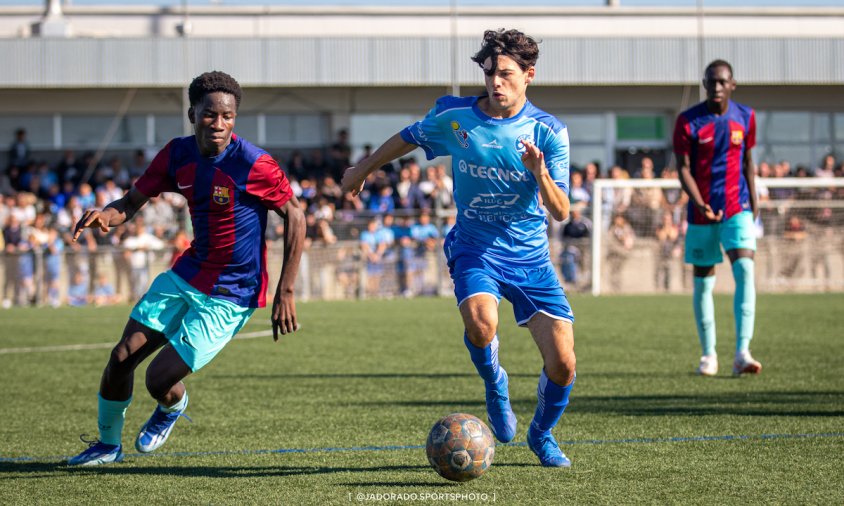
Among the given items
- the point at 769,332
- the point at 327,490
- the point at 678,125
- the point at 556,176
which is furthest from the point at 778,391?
the point at 769,332

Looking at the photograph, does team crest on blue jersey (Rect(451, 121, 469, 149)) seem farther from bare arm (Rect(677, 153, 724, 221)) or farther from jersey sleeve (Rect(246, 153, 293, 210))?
bare arm (Rect(677, 153, 724, 221))

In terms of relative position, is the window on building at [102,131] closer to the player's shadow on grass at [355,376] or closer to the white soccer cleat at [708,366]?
the player's shadow on grass at [355,376]

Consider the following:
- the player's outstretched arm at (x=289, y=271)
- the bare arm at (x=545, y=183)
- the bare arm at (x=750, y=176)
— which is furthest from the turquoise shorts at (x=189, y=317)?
the bare arm at (x=750, y=176)

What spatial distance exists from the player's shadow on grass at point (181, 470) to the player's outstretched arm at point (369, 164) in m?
1.41

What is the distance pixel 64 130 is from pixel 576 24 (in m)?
13.2

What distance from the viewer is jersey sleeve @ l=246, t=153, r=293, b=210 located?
6059mm

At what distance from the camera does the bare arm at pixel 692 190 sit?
30.8 feet

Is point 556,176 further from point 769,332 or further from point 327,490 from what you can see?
point 769,332

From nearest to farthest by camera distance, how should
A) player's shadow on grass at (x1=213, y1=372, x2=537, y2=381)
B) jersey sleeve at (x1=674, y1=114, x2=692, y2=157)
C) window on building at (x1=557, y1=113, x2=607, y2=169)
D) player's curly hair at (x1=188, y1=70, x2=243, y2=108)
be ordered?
player's curly hair at (x1=188, y1=70, x2=243, y2=108), jersey sleeve at (x1=674, y1=114, x2=692, y2=157), player's shadow on grass at (x1=213, y1=372, x2=537, y2=381), window on building at (x1=557, y1=113, x2=607, y2=169)

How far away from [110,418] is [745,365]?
526 cm

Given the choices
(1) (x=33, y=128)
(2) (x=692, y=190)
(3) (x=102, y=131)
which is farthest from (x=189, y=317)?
(1) (x=33, y=128)

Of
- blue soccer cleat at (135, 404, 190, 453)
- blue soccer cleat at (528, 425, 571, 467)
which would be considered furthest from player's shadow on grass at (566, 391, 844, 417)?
blue soccer cleat at (135, 404, 190, 453)

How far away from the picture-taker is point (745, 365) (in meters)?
9.38

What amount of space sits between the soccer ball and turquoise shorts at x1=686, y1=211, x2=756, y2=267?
4670 millimetres
